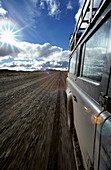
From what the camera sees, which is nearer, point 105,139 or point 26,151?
point 105,139

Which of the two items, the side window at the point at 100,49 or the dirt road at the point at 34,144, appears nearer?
the side window at the point at 100,49

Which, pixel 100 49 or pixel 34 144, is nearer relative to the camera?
pixel 100 49

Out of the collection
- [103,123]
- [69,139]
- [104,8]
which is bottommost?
[69,139]

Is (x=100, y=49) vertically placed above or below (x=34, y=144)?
above

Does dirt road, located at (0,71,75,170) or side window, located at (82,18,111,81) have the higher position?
side window, located at (82,18,111,81)

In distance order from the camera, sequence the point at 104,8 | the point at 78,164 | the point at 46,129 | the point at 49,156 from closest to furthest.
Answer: the point at 104,8 → the point at 78,164 → the point at 49,156 → the point at 46,129

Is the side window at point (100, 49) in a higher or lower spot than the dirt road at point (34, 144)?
higher

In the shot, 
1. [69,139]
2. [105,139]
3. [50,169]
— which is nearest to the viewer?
[105,139]

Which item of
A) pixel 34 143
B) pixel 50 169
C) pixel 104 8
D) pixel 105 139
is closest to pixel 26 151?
pixel 34 143

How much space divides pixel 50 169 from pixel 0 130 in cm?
179

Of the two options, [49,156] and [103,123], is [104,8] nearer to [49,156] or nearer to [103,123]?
[103,123]

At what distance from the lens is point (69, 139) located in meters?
2.29

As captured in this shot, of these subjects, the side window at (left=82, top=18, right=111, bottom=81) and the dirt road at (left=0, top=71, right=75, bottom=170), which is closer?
the side window at (left=82, top=18, right=111, bottom=81)

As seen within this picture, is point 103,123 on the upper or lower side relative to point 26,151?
upper
